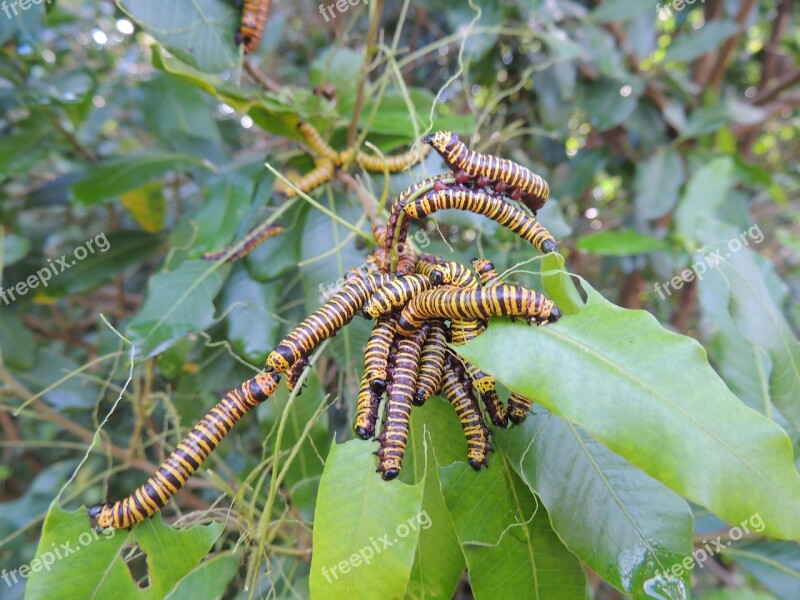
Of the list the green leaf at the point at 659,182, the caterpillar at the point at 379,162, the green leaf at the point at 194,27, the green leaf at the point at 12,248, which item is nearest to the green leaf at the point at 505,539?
the caterpillar at the point at 379,162

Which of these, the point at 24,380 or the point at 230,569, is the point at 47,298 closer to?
the point at 24,380

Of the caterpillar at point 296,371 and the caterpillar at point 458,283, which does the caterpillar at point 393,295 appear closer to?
→ the caterpillar at point 458,283

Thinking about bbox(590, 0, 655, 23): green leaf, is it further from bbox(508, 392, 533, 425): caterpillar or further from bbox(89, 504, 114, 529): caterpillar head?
bbox(89, 504, 114, 529): caterpillar head

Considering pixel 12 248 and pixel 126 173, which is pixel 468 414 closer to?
pixel 126 173

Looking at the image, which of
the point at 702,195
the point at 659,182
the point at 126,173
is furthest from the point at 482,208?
the point at 659,182

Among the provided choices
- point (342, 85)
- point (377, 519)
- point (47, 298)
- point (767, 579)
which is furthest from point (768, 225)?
point (47, 298)

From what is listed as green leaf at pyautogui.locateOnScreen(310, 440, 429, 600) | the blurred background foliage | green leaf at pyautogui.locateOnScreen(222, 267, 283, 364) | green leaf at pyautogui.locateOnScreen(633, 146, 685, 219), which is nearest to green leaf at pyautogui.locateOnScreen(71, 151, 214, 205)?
the blurred background foliage
